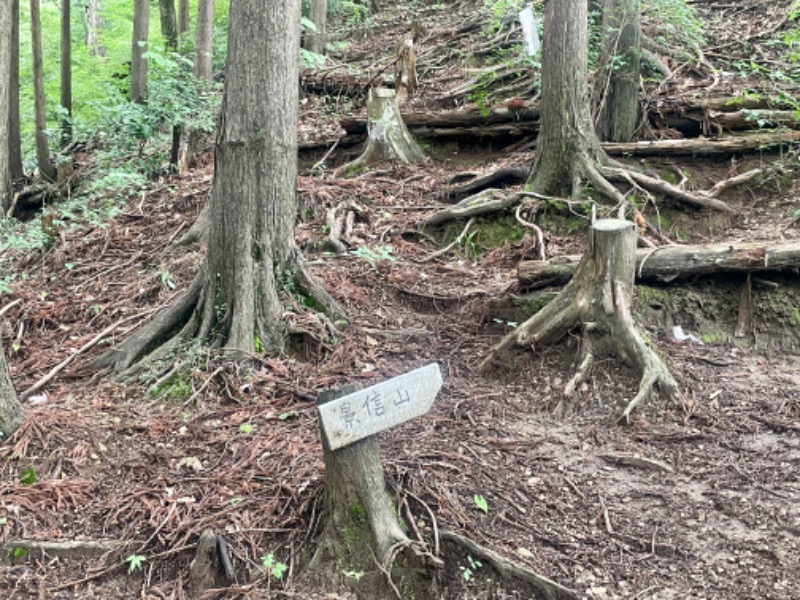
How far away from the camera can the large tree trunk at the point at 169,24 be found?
14.3m

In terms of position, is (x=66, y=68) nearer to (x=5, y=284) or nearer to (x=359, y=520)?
(x=5, y=284)

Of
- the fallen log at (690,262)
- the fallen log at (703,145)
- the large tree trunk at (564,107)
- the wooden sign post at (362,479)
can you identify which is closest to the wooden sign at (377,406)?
the wooden sign post at (362,479)

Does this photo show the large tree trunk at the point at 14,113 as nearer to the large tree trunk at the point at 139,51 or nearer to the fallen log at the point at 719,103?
the large tree trunk at the point at 139,51

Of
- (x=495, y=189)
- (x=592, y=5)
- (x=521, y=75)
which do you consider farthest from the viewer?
Result: (x=592, y=5)

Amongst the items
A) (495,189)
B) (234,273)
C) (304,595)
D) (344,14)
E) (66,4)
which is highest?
(344,14)

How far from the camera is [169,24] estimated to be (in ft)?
47.6

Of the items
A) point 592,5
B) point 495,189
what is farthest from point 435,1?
point 495,189

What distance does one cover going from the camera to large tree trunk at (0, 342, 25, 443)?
4922 mm

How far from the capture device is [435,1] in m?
20.6

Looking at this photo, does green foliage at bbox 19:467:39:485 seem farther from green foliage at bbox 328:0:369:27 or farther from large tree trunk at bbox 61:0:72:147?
green foliage at bbox 328:0:369:27

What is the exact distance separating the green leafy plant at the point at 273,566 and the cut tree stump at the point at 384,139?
7174 mm

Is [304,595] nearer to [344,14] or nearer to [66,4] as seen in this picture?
[66,4]

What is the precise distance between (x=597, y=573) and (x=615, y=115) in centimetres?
672

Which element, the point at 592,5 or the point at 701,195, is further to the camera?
the point at 592,5
